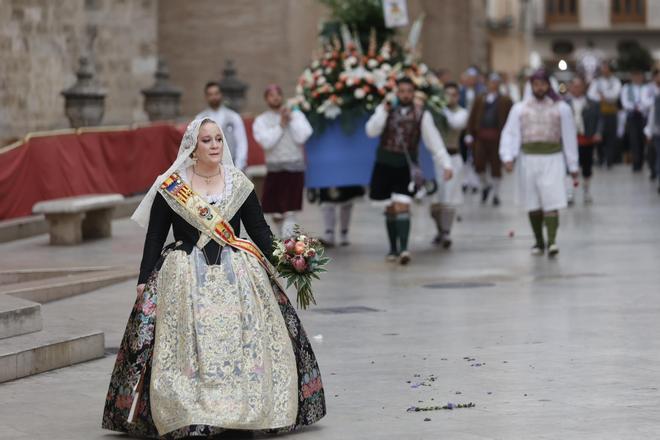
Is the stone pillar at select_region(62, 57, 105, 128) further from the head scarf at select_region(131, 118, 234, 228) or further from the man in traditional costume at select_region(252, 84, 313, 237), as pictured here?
the head scarf at select_region(131, 118, 234, 228)

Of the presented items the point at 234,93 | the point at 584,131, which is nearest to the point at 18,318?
the point at 584,131

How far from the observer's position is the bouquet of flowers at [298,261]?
903cm

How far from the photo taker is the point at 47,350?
1082cm

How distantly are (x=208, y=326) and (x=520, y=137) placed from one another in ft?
32.1

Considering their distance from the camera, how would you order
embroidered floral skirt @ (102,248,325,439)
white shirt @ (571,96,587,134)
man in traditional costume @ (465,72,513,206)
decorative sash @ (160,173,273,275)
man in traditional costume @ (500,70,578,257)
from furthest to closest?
white shirt @ (571,96,587,134)
man in traditional costume @ (465,72,513,206)
man in traditional costume @ (500,70,578,257)
decorative sash @ (160,173,273,275)
embroidered floral skirt @ (102,248,325,439)

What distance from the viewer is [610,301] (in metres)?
13.9

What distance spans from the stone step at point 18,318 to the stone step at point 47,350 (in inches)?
2.2

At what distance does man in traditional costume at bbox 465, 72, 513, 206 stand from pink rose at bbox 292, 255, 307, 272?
53.8 ft

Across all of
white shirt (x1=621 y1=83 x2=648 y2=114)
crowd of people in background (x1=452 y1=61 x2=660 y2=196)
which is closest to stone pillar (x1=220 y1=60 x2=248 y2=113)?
crowd of people in background (x1=452 y1=61 x2=660 y2=196)

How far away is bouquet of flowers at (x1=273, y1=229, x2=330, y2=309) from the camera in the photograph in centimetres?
903

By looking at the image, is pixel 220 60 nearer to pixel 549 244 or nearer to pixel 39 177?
pixel 39 177

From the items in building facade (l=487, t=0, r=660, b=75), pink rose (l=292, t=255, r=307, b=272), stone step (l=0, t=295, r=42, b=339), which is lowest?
stone step (l=0, t=295, r=42, b=339)

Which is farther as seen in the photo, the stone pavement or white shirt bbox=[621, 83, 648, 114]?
white shirt bbox=[621, 83, 648, 114]

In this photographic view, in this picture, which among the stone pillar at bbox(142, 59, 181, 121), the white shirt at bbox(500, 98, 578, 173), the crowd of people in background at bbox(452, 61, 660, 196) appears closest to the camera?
the white shirt at bbox(500, 98, 578, 173)
